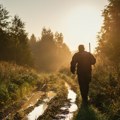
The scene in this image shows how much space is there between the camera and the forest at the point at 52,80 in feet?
36.5

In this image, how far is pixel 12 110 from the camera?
12469 millimetres

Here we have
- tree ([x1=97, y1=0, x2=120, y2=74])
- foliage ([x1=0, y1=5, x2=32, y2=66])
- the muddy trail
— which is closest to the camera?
the muddy trail

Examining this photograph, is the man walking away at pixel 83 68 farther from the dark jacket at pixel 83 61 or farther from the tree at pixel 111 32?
the tree at pixel 111 32

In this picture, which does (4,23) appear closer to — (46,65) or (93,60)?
(46,65)

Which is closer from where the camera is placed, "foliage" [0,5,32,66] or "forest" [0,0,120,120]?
"forest" [0,0,120,120]

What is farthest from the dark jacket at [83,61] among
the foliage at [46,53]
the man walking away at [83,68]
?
the foliage at [46,53]

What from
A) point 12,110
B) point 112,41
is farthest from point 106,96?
point 112,41

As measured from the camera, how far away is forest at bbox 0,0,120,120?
11130 millimetres

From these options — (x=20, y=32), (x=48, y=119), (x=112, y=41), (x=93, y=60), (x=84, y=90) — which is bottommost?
(x=48, y=119)

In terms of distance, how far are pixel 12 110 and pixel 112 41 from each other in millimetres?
25483

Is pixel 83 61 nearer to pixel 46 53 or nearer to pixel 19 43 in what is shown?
pixel 19 43

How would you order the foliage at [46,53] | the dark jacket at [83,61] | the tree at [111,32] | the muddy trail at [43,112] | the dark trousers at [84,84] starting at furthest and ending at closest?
the foliage at [46,53], the tree at [111,32], the dark jacket at [83,61], the dark trousers at [84,84], the muddy trail at [43,112]

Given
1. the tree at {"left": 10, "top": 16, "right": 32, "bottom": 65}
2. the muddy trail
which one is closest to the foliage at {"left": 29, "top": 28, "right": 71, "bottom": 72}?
the tree at {"left": 10, "top": 16, "right": 32, "bottom": 65}

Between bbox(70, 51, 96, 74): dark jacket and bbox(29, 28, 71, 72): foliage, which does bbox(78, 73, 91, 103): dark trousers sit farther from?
bbox(29, 28, 71, 72): foliage
